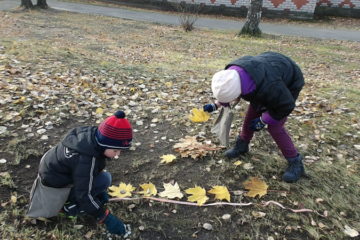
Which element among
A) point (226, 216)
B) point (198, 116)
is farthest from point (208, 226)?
point (198, 116)

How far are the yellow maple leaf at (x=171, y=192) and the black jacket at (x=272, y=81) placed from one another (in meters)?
1.04

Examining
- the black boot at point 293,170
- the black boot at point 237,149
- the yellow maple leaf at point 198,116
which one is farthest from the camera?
the yellow maple leaf at point 198,116

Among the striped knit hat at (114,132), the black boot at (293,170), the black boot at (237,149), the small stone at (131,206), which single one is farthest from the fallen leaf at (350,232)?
the striped knit hat at (114,132)

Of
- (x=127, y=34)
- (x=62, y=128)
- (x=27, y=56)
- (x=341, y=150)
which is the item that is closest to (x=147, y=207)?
(x=62, y=128)

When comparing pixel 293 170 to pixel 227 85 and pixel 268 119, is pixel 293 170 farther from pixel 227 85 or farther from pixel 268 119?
pixel 227 85

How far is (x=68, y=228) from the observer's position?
99.2 inches

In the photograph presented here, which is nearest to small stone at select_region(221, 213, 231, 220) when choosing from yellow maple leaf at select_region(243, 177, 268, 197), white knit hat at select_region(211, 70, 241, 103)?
yellow maple leaf at select_region(243, 177, 268, 197)

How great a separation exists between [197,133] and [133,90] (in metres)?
1.69

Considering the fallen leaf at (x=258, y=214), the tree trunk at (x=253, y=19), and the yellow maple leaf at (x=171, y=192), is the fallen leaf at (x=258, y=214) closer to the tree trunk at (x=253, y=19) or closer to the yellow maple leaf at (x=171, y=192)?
the yellow maple leaf at (x=171, y=192)

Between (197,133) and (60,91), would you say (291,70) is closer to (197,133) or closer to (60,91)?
(197,133)

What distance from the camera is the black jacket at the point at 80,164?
2186mm

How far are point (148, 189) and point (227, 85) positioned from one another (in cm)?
122

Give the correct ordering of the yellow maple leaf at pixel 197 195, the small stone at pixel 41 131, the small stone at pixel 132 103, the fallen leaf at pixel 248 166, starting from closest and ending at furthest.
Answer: the yellow maple leaf at pixel 197 195 < the fallen leaf at pixel 248 166 < the small stone at pixel 41 131 < the small stone at pixel 132 103

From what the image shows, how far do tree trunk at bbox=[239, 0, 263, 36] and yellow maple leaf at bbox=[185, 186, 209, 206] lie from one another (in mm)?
9614
